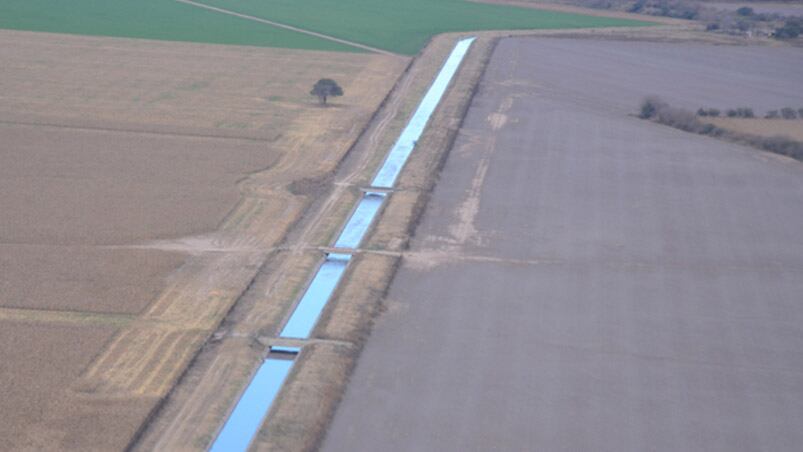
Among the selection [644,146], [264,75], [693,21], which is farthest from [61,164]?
[693,21]

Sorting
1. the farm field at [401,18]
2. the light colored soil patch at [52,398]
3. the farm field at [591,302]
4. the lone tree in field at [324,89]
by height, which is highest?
the farm field at [401,18]

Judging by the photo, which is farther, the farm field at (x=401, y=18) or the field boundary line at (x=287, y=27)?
the farm field at (x=401, y=18)

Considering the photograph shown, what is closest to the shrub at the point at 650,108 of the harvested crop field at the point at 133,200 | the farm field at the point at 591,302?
the farm field at the point at 591,302

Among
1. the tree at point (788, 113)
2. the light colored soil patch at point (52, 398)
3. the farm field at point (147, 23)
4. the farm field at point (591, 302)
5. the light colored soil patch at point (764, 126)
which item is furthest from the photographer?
the farm field at point (147, 23)

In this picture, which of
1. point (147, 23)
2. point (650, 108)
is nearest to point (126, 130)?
point (650, 108)

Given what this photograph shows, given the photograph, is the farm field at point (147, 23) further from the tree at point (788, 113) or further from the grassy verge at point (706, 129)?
the tree at point (788, 113)

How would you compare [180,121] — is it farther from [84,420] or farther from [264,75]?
[84,420]

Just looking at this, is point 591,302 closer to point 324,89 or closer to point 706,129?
point 706,129
